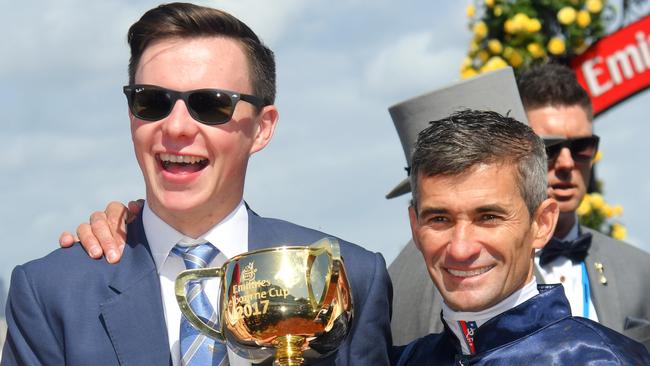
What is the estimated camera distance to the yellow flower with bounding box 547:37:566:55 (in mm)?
9789

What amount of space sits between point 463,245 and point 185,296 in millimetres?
895

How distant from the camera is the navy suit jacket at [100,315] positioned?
3.98 m

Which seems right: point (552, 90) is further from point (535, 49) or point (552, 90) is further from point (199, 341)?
point (535, 49)

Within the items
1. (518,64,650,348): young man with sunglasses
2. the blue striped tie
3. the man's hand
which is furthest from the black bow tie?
the blue striped tie

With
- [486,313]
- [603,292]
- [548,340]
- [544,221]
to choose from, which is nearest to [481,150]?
[544,221]

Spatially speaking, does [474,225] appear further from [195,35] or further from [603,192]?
[603,192]

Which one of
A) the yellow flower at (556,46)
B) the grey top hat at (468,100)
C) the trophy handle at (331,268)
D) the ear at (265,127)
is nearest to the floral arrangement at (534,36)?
the yellow flower at (556,46)

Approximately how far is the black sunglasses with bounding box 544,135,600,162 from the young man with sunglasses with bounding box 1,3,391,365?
2.15 m

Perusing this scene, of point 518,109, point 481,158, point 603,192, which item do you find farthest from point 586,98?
point 603,192

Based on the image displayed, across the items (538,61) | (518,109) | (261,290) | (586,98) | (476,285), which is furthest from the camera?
(538,61)

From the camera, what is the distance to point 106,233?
4.30 meters

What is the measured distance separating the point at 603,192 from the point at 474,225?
658 cm

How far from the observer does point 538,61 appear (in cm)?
963

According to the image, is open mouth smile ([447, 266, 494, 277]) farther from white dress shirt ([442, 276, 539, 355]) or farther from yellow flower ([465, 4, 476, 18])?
yellow flower ([465, 4, 476, 18])
